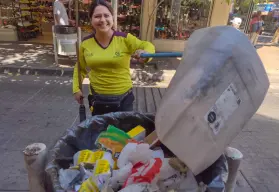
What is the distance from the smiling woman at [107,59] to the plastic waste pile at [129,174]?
29.5 inches

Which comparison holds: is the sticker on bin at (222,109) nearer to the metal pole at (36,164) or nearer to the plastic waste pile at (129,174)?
the plastic waste pile at (129,174)

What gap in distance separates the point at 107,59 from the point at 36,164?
897 mm

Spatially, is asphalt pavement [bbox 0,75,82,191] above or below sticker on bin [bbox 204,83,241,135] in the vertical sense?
below

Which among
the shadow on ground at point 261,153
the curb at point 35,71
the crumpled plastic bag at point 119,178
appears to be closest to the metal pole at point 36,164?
the crumpled plastic bag at point 119,178

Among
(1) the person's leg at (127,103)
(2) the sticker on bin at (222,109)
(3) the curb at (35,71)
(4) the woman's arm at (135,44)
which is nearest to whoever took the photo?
(2) the sticker on bin at (222,109)

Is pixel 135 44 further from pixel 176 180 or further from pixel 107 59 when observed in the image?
pixel 176 180

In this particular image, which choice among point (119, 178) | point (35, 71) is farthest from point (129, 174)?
point (35, 71)

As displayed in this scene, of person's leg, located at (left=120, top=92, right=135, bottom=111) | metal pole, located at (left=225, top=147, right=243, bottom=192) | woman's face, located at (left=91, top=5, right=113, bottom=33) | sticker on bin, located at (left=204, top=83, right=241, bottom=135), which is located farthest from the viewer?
person's leg, located at (left=120, top=92, right=135, bottom=111)

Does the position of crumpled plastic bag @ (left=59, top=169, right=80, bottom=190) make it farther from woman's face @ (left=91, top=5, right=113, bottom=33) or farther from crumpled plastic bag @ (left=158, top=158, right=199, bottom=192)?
woman's face @ (left=91, top=5, right=113, bottom=33)

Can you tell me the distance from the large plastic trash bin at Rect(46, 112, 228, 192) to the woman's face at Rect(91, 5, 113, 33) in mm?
639

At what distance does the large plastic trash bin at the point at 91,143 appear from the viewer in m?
1.20

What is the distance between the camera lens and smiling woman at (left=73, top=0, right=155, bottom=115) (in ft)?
5.95

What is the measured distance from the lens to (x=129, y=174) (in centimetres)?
115

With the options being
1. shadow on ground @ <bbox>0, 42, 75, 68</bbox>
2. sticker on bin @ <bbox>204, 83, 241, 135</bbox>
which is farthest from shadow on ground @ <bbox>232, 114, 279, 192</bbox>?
shadow on ground @ <bbox>0, 42, 75, 68</bbox>
